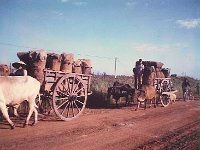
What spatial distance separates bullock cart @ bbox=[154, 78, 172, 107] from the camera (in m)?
14.8

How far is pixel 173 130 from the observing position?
841cm

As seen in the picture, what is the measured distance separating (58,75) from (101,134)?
2640 millimetres

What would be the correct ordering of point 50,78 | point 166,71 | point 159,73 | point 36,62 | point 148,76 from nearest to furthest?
1. point 36,62
2. point 50,78
3. point 148,76
4. point 159,73
5. point 166,71

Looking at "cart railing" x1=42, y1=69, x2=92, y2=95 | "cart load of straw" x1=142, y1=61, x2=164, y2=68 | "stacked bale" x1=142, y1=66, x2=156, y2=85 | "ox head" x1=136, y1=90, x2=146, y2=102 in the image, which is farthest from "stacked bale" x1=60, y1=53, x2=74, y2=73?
"cart load of straw" x1=142, y1=61, x2=164, y2=68

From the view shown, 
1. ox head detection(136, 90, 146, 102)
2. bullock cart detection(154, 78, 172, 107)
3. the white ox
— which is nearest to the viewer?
the white ox

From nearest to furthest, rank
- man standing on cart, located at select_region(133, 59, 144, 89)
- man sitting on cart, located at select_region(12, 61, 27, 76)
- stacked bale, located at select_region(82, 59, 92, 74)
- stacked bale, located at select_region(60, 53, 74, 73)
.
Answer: man sitting on cart, located at select_region(12, 61, 27, 76)
stacked bale, located at select_region(60, 53, 74, 73)
stacked bale, located at select_region(82, 59, 92, 74)
man standing on cart, located at select_region(133, 59, 144, 89)

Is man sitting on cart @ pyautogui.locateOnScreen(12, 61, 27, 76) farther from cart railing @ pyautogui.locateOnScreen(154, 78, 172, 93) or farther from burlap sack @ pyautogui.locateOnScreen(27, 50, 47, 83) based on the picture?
cart railing @ pyautogui.locateOnScreen(154, 78, 172, 93)

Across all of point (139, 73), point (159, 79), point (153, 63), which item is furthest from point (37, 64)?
point (159, 79)

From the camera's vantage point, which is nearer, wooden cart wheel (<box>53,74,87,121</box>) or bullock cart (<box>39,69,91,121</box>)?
bullock cart (<box>39,69,91,121</box>)

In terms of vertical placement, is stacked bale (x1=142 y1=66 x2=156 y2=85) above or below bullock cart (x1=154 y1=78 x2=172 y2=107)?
above

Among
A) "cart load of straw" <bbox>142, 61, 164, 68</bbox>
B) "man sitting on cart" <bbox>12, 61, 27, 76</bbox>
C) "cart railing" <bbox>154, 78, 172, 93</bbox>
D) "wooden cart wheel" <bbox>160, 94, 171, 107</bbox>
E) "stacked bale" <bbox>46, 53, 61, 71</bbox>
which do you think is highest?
"cart load of straw" <bbox>142, 61, 164, 68</bbox>

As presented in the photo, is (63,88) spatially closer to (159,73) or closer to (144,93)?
(144,93)

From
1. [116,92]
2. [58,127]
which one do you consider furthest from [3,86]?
[116,92]

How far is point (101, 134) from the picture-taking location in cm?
732
